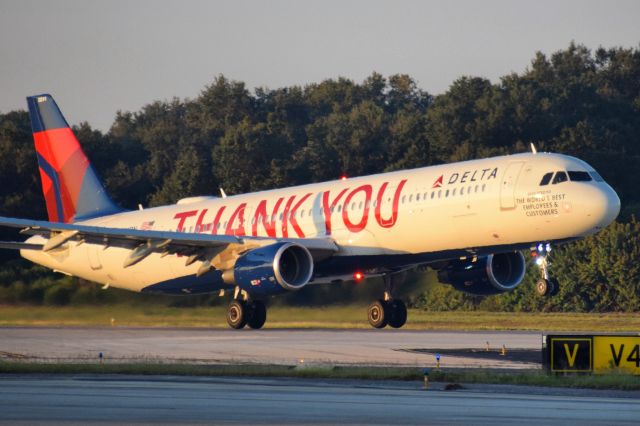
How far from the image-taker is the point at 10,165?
77.2 m

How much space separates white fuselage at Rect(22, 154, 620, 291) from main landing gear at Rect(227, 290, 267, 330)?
247cm

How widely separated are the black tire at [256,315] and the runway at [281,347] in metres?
1.05

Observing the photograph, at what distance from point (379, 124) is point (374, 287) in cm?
5512

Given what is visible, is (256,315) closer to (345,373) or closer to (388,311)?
(388,311)

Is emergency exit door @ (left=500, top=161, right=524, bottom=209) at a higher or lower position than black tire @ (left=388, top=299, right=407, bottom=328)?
higher

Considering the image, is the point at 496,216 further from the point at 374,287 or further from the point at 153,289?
the point at 153,289

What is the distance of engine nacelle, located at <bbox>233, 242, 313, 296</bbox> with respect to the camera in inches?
1528

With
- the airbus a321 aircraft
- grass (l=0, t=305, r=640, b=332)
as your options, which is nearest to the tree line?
grass (l=0, t=305, r=640, b=332)

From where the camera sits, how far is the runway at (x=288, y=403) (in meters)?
16.6

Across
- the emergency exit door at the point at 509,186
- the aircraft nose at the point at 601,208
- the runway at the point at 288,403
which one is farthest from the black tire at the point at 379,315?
the runway at the point at 288,403

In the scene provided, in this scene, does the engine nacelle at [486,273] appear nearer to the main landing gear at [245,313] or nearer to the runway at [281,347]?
the runway at [281,347]

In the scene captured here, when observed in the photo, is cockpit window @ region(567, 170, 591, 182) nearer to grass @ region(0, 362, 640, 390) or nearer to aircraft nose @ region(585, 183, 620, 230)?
aircraft nose @ region(585, 183, 620, 230)

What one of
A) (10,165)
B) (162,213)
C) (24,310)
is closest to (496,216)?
(162,213)

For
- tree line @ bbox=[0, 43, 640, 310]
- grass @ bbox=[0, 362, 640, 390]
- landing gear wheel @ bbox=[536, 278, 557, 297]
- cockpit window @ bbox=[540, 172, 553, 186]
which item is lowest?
grass @ bbox=[0, 362, 640, 390]
